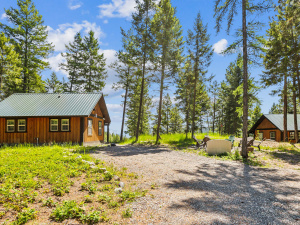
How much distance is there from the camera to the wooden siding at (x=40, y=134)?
54.0ft

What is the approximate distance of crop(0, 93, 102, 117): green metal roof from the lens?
16281mm

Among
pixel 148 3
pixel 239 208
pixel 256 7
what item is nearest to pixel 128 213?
pixel 239 208

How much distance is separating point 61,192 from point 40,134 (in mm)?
13604

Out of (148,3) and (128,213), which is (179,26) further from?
(128,213)

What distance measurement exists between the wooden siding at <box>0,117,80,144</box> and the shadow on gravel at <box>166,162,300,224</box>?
38.8ft

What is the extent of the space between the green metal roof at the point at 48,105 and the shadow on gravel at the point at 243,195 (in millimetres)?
11584

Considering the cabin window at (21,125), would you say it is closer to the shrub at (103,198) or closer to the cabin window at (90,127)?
the cabin window at (90,127)

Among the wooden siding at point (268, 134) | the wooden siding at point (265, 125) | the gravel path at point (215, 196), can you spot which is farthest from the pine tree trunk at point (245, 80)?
the wooden siding at point (265, 125)

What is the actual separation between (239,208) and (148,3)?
19686 millimetres

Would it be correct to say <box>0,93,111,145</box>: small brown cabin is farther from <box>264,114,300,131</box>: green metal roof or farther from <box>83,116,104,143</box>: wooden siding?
<box>264,114,300,131</box>: green metal roof

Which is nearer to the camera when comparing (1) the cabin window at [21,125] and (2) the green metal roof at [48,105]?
(2) the green metal roof at [48,105]

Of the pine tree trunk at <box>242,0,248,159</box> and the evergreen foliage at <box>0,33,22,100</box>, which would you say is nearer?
the pine tree trunk at <box>242,0,248,159</box>

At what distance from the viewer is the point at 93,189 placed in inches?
205

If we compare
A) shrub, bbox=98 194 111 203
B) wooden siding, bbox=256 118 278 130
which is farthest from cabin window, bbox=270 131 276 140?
shrub, bbox=98 194 111 203
